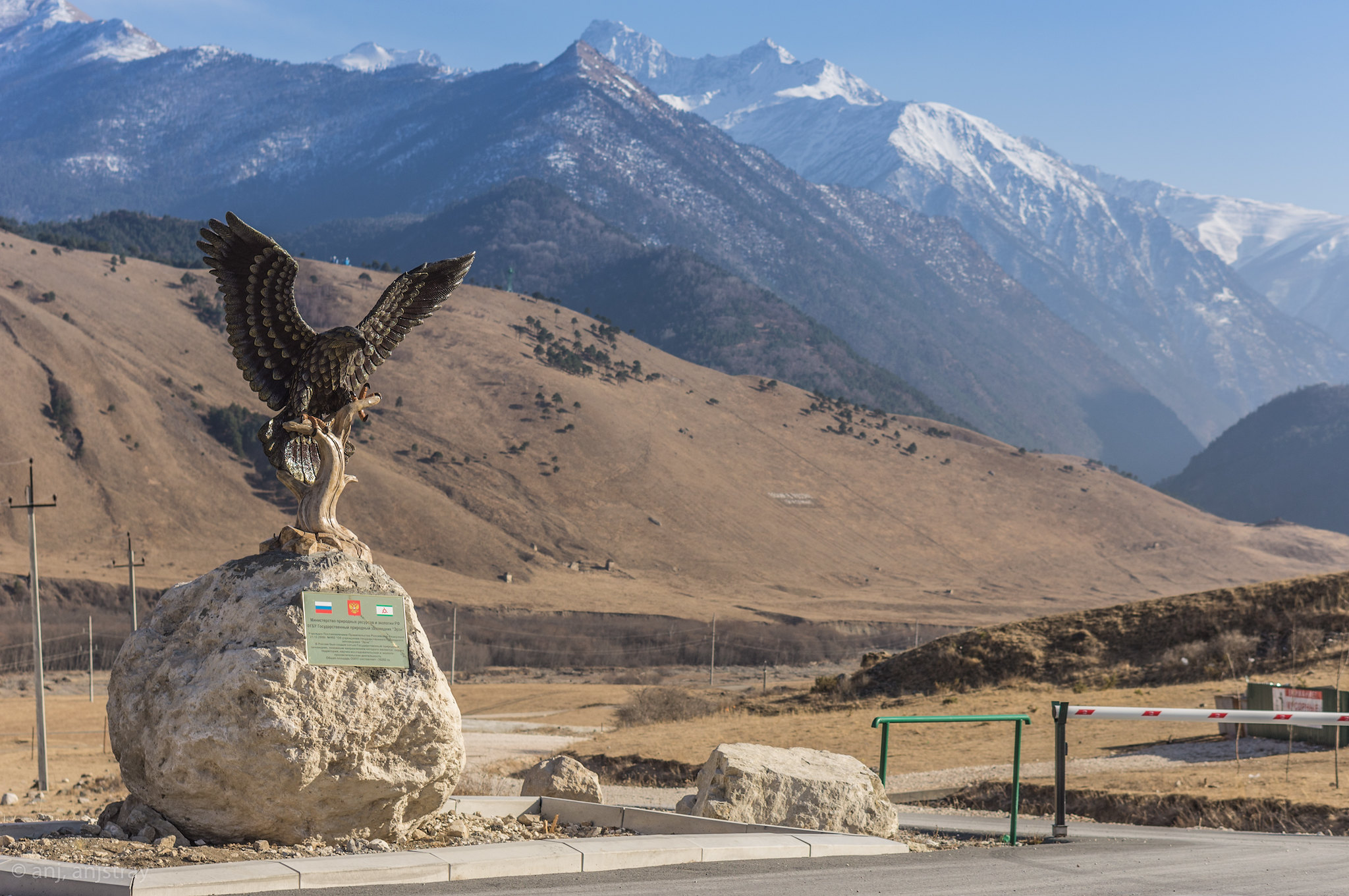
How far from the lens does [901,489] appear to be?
98.1 metres

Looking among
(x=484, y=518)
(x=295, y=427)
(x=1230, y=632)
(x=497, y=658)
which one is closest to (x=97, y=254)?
(x=484, y=518)

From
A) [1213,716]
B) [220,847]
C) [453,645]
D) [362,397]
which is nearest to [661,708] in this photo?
[453,645]

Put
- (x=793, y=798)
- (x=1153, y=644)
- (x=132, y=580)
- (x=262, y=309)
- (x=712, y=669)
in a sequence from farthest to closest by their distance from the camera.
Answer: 1. (x=712, y=669)
2. (x=132, y=580)
3. (x=1153, y=644)
4. (x=793, y=798)
5. (x=262, y=309)

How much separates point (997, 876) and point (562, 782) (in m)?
5.69

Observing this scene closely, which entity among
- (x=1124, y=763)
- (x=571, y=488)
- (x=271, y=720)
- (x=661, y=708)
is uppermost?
(x=571, y=488)

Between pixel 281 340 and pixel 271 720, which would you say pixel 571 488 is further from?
pixel 271 720

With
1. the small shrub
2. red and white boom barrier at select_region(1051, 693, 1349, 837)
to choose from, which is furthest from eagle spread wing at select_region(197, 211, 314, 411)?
the small shrub

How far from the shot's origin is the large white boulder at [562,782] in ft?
44.0

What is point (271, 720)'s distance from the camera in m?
8.82

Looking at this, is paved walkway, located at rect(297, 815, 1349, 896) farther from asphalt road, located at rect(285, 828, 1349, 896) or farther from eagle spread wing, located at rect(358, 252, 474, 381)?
eagle spread wing, located at rect(358, 252, 474, 381)

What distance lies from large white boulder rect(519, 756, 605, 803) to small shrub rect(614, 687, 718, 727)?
789 inches

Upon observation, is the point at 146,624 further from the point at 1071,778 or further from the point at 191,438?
the point at 191,438

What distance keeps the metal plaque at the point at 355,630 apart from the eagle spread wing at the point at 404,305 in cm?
221

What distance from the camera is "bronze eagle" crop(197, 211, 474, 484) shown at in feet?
34.1
